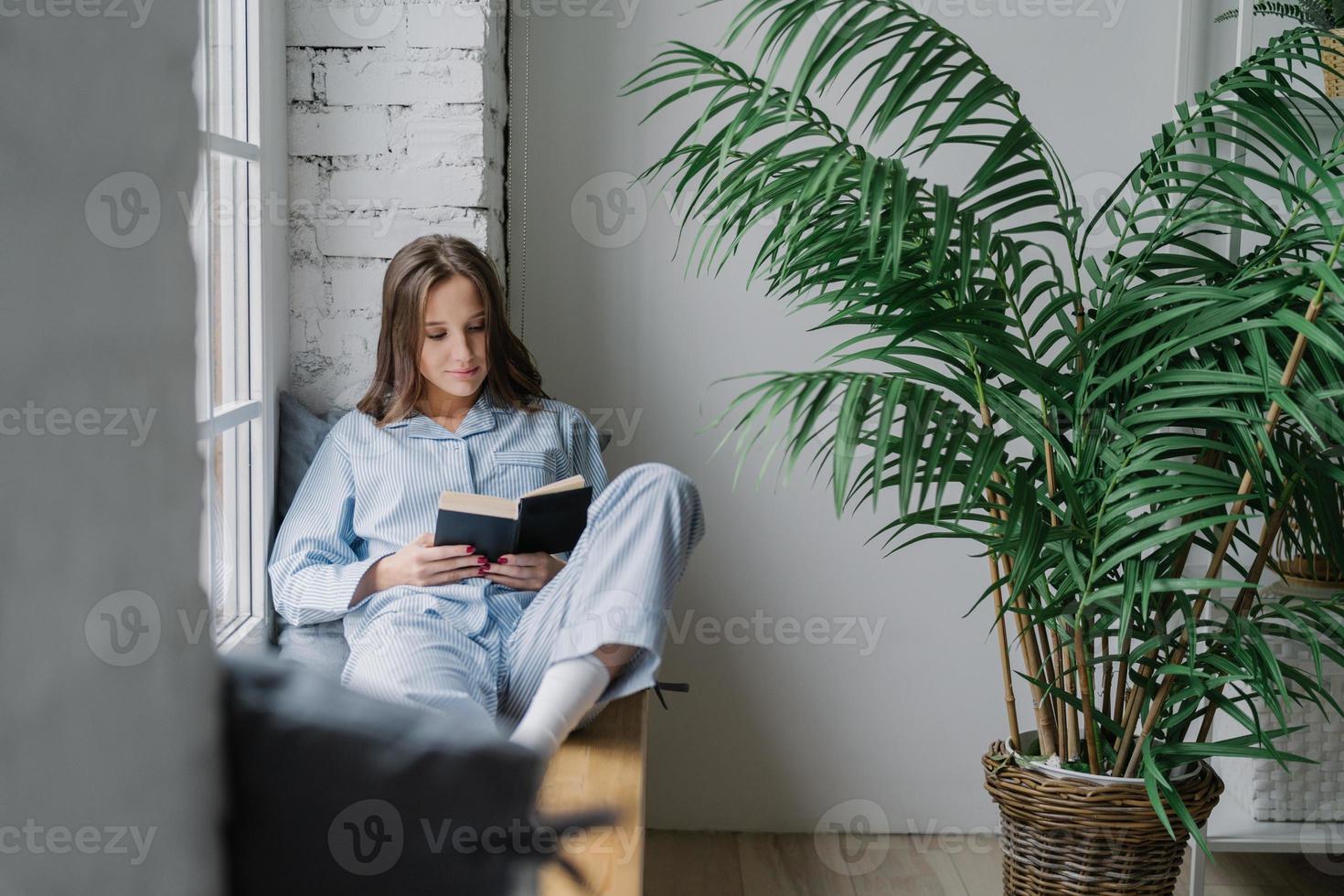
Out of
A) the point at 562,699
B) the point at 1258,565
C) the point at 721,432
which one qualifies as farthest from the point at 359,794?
the point at 721,432

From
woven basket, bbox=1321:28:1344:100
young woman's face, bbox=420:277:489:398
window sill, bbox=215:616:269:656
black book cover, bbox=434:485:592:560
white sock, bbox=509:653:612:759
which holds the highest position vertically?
woven basket, bbox=1321:28:1344:100

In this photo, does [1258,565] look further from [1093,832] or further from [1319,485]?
[1093,832]

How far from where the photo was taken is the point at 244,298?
1966 mm

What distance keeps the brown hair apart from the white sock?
0.63 metres

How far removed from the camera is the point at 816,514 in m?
2.50

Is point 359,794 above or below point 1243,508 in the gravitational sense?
above

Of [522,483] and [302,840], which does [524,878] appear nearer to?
[302,840]

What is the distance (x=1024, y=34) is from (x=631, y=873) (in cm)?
199

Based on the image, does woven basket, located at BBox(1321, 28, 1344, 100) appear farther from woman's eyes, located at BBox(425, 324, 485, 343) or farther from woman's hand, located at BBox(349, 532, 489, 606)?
woman's hand, located at BBox(349, 532, 489, 606)

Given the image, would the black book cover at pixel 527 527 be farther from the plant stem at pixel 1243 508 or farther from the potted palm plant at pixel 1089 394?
the plant stem at pixel 1243 508

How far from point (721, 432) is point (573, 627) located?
37.1 inches

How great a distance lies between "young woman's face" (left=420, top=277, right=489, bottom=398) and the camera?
78.0 inches

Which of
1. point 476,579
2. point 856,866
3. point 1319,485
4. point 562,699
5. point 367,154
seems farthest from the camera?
point 856,866

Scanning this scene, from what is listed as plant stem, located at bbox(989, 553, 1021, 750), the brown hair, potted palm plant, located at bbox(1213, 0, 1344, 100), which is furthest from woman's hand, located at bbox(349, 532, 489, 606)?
potted palm plant, located at bbox(1213, 0, 1344, 100)
